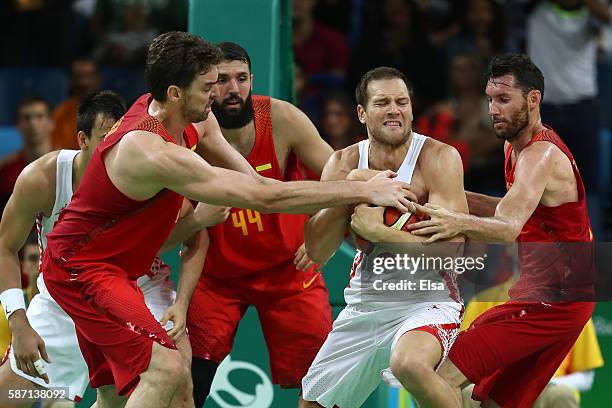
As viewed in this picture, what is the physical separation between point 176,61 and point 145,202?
71 centimetres

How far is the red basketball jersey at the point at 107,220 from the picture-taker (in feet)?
20.3

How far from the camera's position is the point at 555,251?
21.9 ft

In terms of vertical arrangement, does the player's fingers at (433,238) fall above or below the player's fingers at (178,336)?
above

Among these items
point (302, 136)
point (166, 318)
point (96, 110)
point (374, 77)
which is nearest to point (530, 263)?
point (374, 77)

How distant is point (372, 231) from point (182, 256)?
125cm

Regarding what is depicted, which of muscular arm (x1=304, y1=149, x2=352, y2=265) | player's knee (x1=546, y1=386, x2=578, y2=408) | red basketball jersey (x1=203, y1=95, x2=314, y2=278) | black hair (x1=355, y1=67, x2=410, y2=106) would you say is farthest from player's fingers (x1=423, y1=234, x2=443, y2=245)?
player's knee (x1=546, y1=386, x2=578, y2=408)

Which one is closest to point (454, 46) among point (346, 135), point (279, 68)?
point (346, 135)

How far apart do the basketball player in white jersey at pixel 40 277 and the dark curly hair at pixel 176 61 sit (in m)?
0.94

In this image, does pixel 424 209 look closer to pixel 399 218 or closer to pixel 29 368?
pixel 399 218

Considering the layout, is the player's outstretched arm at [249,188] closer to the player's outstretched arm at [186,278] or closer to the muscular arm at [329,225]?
the muscular arm at [329,225]

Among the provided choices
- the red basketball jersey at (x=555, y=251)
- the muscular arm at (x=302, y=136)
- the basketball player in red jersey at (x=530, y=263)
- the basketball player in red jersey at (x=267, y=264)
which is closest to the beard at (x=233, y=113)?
the basketball player in red jersey at (x=267, y=264)

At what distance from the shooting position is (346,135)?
10195 mm

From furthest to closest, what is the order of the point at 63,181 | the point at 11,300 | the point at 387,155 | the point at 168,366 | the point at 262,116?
the point at 262,116, the point at 63,181, the point at 11,300, the point at 387,155, the point at 168,366

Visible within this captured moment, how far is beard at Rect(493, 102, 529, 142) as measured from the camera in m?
6.64
